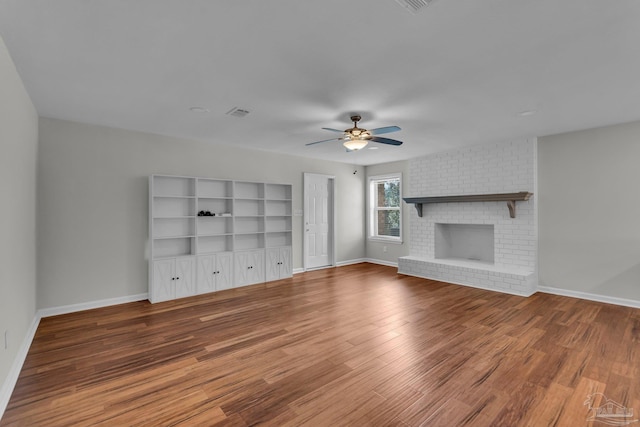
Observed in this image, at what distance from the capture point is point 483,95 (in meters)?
3.18

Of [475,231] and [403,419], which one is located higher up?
[475,231]

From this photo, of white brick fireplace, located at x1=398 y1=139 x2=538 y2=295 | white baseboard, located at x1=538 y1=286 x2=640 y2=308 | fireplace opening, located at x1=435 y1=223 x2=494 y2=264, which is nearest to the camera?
white baseboard, located at x1=538 y1=286 x2=640 y2=308

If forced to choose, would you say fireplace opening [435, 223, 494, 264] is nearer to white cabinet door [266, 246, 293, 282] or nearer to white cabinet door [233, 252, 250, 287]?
white cabinet door [266, 246, 293, 282]

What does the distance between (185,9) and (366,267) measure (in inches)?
243

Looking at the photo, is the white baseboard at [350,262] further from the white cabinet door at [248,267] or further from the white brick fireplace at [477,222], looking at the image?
the white cabinet door at [248,267]

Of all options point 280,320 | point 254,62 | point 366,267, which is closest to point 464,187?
point 366,267

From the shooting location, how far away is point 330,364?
2.65 m

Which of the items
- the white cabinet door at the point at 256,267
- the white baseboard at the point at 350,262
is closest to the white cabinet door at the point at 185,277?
the white cabinet door at the point at 256,267

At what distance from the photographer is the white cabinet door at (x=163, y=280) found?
450cm

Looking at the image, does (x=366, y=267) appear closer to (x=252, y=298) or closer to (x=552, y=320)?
(x=252, y=298)

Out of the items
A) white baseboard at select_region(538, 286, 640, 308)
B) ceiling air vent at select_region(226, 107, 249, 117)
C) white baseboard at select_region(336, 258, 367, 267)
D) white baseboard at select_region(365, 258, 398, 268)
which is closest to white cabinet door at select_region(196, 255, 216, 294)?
ceiling air vent at select_region(226, 107, 249, 117)

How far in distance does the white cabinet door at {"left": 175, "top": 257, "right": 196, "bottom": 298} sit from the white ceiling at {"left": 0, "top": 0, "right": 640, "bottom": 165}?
6.99 ft

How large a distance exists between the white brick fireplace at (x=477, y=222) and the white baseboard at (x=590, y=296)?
21cm

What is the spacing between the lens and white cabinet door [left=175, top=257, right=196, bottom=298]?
4719mm
